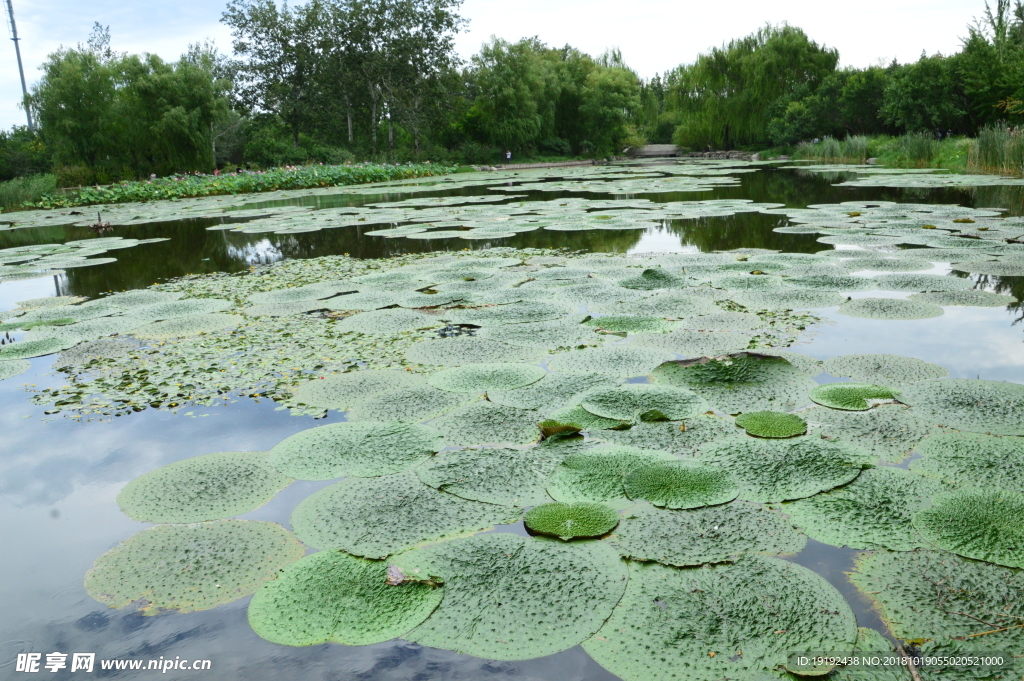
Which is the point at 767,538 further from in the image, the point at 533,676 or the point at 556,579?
the point at 533,676

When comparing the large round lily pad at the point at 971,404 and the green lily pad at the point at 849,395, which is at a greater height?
the green lily pad at the point at 849,395

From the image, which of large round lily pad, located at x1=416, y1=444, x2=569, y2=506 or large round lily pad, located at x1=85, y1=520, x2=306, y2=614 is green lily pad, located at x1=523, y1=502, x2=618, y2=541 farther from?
large round lily pad, located at x1=85, y1=520, x2=306, y2=614

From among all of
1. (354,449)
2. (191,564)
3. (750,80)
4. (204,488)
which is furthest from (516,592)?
(750,80)

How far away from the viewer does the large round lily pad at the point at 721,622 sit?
1.05 m

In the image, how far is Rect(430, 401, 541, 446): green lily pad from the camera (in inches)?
75.2

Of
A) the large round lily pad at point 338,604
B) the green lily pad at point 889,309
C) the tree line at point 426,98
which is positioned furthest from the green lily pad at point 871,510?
the tree line at point 426,98

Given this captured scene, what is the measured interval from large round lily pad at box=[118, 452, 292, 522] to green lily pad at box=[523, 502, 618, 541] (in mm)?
694

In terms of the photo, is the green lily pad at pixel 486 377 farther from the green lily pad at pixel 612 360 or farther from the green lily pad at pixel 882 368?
the green lily pad at pixel 882 368

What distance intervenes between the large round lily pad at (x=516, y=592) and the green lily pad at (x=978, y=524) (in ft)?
2.16

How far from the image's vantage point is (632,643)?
1.11 m

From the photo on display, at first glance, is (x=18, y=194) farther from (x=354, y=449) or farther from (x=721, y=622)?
(x=721, y=622)

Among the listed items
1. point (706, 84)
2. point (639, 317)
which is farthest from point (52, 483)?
point (706, 84)

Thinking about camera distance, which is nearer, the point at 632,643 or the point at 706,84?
the point at 632,643

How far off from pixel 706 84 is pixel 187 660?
2961 cm
